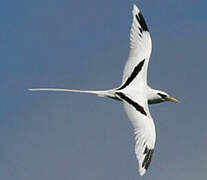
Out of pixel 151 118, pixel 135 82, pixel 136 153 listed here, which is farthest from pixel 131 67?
pixel 136 153

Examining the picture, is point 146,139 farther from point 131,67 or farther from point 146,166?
point 131,67

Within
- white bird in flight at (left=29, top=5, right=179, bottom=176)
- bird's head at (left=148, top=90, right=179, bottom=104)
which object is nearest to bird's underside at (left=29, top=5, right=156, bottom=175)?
white bird in flight at (left=29, top=5, right=179, bottom=176)

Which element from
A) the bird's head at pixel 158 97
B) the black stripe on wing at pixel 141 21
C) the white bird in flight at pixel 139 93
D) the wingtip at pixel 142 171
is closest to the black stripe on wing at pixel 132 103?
the white bird in flight at pixel 139 93

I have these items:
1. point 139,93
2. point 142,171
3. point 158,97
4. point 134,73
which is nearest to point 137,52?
point 134,73

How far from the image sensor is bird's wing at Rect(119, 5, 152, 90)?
49.7m

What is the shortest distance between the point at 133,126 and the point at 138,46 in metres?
7.73

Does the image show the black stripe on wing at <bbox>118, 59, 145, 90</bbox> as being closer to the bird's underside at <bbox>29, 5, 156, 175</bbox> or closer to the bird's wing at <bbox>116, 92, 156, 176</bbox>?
the bird's underside at <bbox>29, 5, 156, 175</bbox>

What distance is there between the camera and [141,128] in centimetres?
4531

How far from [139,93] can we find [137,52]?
3758 millimetres

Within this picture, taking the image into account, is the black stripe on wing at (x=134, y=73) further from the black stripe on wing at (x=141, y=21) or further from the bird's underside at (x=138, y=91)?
the black stripe on wing at (x=141, y=21)

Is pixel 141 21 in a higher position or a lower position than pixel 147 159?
higher

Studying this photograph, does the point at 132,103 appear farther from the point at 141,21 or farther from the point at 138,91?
the point at 141,21

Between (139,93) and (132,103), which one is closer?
(132,103)

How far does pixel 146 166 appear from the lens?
1731 inches
